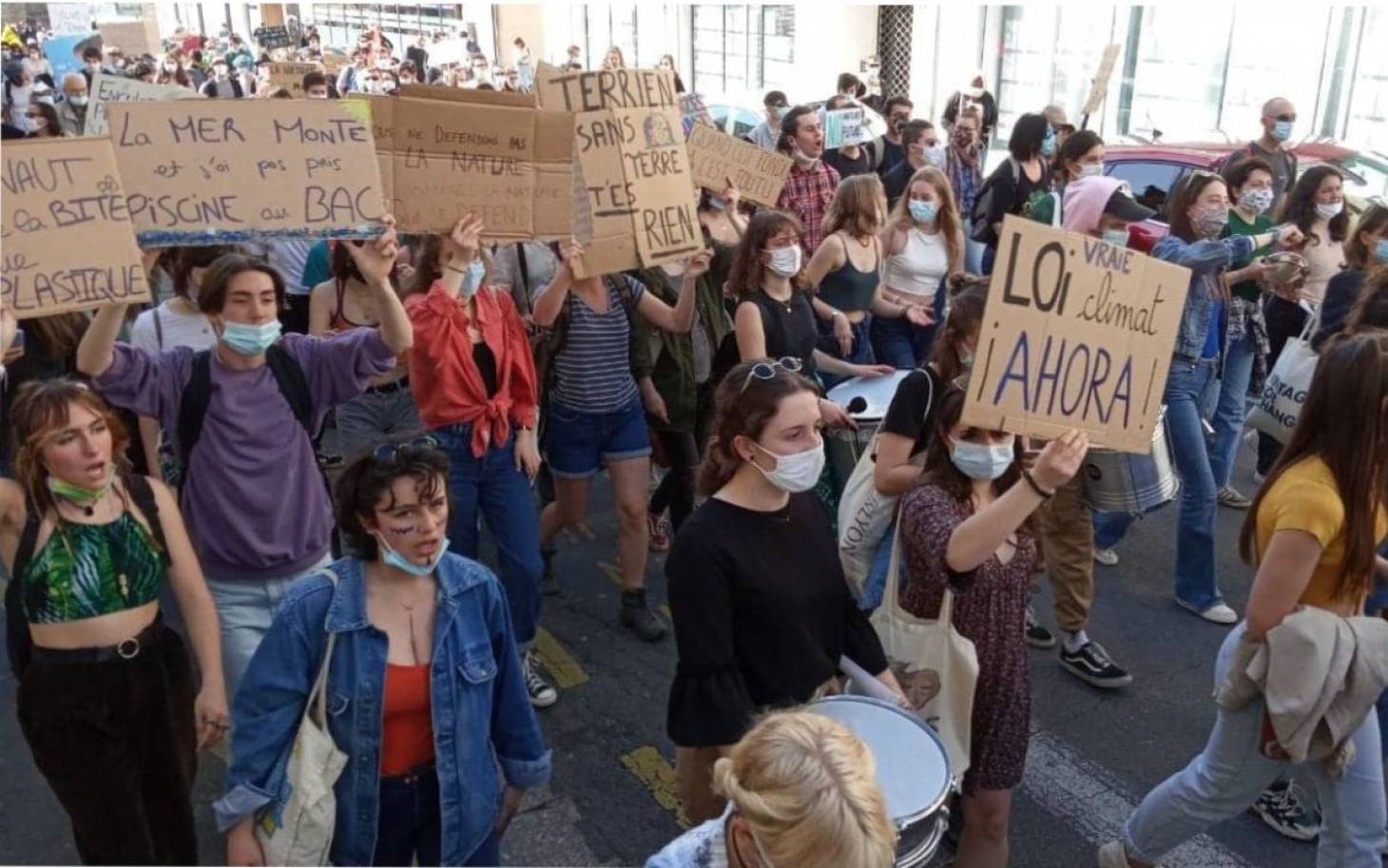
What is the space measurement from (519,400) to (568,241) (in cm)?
62

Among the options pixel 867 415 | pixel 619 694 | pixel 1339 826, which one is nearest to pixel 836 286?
pixel 867 415

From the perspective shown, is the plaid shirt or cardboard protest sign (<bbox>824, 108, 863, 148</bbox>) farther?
cardboard protest sign (<bbox>824, 108, 863, 148</bbox>)

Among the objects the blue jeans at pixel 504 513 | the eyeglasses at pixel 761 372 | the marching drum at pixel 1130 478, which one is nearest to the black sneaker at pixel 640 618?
the blue jeans at pixel 504 513

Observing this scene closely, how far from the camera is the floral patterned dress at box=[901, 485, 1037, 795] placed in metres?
3.08

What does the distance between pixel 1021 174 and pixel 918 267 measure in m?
2.31

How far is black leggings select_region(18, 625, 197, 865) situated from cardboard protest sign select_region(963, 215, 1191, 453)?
88.4 inches

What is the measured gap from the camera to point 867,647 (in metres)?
3.07

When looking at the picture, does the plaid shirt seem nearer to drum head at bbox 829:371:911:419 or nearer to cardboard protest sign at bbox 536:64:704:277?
drum head at bbox 829:371:911:419

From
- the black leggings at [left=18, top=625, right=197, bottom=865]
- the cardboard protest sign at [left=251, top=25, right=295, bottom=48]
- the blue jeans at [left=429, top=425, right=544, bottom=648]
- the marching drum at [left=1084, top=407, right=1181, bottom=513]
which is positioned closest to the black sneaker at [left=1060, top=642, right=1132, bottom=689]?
the marching drum at [left=1084, top=407, right=1181, bottom=513]

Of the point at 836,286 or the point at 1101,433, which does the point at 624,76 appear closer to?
the point at 836,286

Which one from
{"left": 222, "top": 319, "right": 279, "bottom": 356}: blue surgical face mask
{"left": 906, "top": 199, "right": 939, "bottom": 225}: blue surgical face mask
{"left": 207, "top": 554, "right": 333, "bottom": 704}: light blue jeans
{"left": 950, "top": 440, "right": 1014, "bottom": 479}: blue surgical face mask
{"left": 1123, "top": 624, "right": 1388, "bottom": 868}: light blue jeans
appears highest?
{"left": 222, "top": 319, "right": 279, "bottom": 356}: blue surgical face mask

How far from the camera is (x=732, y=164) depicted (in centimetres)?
620

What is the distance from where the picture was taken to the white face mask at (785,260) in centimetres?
510

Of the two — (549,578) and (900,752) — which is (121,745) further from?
(549,578)
